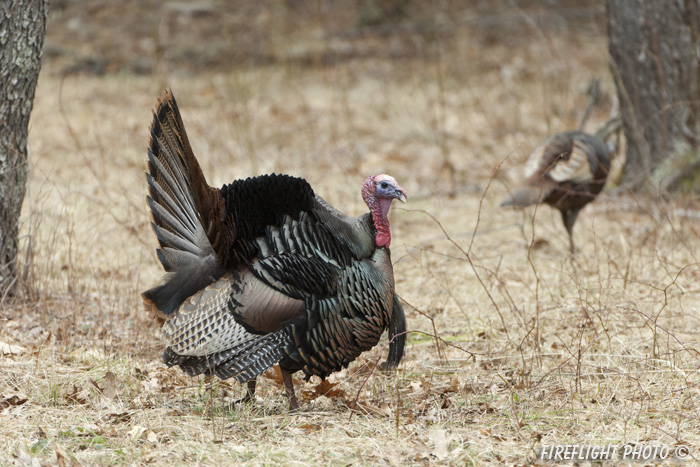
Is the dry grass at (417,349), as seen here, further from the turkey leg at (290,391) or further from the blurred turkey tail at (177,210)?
the blurred turkey tail at (177,210)

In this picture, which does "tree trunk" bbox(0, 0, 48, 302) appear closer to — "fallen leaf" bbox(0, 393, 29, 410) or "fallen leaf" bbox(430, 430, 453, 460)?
"fallen leaf" bbox(0, 393, 29, 410)

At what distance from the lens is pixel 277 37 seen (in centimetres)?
1062

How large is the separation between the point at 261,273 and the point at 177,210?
507 mm

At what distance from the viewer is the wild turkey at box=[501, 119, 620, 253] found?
18.6ft

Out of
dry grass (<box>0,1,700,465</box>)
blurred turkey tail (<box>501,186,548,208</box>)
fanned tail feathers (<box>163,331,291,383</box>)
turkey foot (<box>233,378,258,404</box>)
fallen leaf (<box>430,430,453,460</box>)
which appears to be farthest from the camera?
blurred turkey tail (<box>501,186,548,208</box>)

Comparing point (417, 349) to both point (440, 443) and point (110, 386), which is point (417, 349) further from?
point (110, 386)

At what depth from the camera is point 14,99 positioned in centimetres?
419

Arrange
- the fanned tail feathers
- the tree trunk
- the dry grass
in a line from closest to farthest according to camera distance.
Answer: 1. the dry grass
2. the fanned tail feathers
3. the tree trunk

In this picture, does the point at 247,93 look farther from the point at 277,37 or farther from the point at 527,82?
the point at 527,82

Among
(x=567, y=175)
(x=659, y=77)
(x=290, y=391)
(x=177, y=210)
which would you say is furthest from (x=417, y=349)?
(x=659, y=77)

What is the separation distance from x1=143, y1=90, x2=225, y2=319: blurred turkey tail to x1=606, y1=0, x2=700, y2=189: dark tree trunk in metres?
3.99

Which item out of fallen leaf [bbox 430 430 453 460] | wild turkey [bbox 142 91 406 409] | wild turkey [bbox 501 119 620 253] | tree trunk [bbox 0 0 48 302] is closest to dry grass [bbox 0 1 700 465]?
fallen leaf [bbox 430 430 453 460]

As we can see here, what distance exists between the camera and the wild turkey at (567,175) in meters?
5.68

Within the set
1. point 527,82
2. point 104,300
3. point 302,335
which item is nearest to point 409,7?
point 527,82
